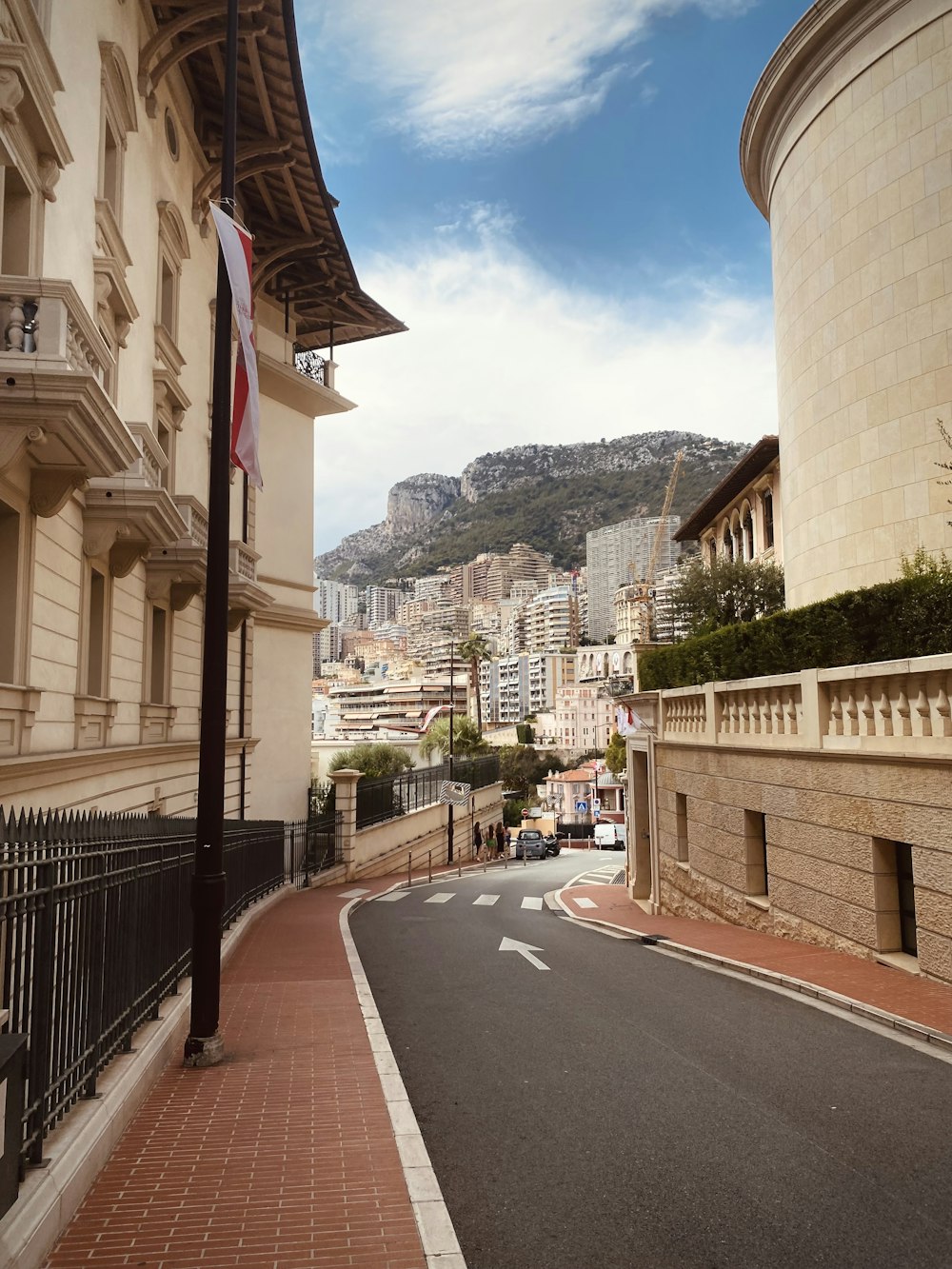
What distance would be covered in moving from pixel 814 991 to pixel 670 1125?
469cm

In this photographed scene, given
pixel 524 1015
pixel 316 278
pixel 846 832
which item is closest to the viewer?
pixel 524 1015

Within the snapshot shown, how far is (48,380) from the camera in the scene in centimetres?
899

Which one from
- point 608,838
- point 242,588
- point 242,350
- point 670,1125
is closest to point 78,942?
point 670,1125

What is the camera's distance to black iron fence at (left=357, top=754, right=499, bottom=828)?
31.3m

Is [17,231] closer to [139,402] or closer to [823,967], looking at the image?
[139,402]

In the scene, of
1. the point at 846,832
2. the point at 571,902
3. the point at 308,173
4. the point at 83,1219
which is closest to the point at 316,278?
the point at 308,173

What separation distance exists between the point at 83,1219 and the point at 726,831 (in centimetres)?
1319

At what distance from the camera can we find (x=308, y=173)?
→ 26078 millimetres

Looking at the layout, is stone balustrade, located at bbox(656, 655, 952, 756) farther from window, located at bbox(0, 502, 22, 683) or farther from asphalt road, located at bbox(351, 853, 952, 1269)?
window, located at bbox(0, 502, 22, 683)

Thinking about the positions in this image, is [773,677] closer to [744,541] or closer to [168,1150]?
[168,1150]

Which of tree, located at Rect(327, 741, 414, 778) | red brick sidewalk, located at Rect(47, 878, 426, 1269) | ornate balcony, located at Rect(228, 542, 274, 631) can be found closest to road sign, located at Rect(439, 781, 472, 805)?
tree, located at Rect(327, 741, 414, 778)

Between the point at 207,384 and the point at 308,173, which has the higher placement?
the point at 308,173

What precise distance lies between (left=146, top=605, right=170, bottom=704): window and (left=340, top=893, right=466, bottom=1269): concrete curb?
11.6 metres

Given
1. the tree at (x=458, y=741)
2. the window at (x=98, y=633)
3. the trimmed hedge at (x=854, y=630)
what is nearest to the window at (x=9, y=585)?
the window at (x=98, y=633)
